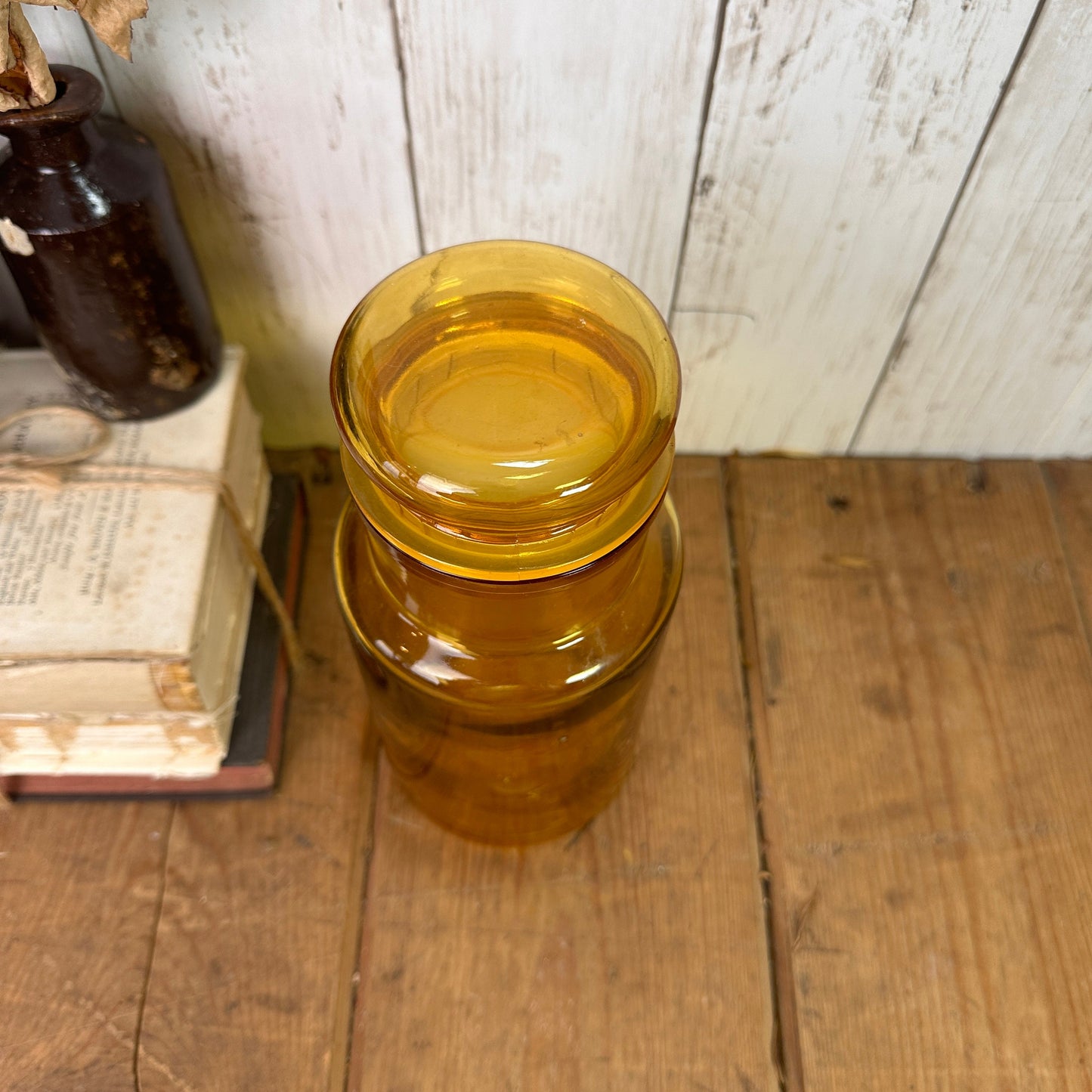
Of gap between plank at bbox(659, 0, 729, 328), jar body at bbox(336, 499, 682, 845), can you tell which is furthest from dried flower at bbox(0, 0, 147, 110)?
jar body at bbox(336, 499, 682, 845)

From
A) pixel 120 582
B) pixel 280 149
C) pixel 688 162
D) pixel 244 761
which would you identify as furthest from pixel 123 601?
pixel 688 162

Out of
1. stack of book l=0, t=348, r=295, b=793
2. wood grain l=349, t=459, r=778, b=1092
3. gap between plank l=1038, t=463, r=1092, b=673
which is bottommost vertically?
wood grain l=349, t=459, r=778, b=1092

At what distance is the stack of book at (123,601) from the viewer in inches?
17.9

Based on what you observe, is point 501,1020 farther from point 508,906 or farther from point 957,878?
point 957,878

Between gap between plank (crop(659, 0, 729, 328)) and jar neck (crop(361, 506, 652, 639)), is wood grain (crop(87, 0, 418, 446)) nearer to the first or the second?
gap between plank (crop(659, 0, 729, 328))

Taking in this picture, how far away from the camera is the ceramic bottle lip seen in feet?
1.09

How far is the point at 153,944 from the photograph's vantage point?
50 centimetres

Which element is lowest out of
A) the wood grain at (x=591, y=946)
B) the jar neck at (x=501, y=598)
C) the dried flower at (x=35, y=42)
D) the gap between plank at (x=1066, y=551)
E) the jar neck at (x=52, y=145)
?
the wood grain at (x=591, y=946)

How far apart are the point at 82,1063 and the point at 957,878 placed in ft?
1.49

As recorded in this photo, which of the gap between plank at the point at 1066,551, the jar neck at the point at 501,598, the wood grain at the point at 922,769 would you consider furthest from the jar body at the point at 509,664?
the gap between plank at the point at 1066,551

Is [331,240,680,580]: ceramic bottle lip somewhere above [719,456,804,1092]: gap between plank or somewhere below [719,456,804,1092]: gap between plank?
above

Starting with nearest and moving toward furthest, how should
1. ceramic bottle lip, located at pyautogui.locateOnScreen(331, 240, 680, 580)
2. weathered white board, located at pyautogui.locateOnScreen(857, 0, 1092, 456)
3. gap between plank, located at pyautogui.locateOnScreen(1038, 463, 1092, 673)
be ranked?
1. ceramic bottle lip, located at pyautogui.locateOnScreen(331, 240, 680, 580)
2. weathered white board, located at pyautogui.locateOnScreen(857, 0, 1092, 456)
3. gap between plank, located at pyautogui.locateOnScreen(1038, 463, 1092, 673)

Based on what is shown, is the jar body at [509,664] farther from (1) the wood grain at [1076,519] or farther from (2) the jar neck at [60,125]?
(1) the wood grain at [1076,519]

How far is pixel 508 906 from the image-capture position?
515 millimetres
